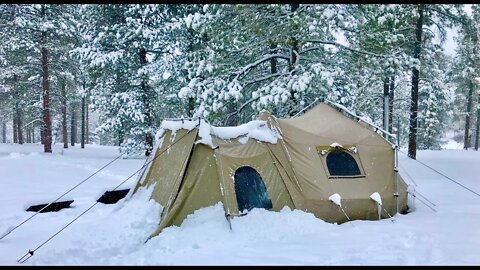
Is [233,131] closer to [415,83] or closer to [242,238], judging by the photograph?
[242,238]

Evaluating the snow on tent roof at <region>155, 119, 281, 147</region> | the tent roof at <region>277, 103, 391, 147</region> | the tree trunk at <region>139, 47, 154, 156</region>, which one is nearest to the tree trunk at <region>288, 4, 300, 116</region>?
the tent roof at <region>277, 103, 391, 147</region>

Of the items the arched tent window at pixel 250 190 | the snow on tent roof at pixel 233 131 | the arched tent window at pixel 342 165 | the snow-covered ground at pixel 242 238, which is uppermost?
the snow on tent roof at pixel 233 131

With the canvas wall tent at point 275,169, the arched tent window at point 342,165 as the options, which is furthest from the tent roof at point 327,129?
the arched tent window at point 342,165

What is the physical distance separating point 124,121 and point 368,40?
1130 cm

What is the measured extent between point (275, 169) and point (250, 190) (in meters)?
0.77

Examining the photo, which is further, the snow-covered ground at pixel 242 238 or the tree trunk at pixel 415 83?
the tree trunk at pixel 415 83

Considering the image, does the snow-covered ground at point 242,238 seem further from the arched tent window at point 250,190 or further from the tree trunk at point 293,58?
the tree trunk at point 293,58

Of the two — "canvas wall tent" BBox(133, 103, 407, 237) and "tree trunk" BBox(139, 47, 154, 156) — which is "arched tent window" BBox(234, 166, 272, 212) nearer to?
"canvas wall tent" BBox(133, 103, 407, 237)

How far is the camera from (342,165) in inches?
331

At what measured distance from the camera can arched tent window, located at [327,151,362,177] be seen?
833cm

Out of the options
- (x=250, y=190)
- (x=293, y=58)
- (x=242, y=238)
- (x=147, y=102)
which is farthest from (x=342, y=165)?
(x=147, y=102)

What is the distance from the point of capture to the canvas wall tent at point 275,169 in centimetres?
737

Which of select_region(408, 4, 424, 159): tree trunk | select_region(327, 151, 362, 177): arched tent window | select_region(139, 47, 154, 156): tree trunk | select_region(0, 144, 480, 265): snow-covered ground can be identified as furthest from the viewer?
select_region(139, 47, 154, 156): tree trunk

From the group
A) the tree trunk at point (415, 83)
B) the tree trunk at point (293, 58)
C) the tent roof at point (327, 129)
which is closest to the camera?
the tent roof at point (327, 129)
